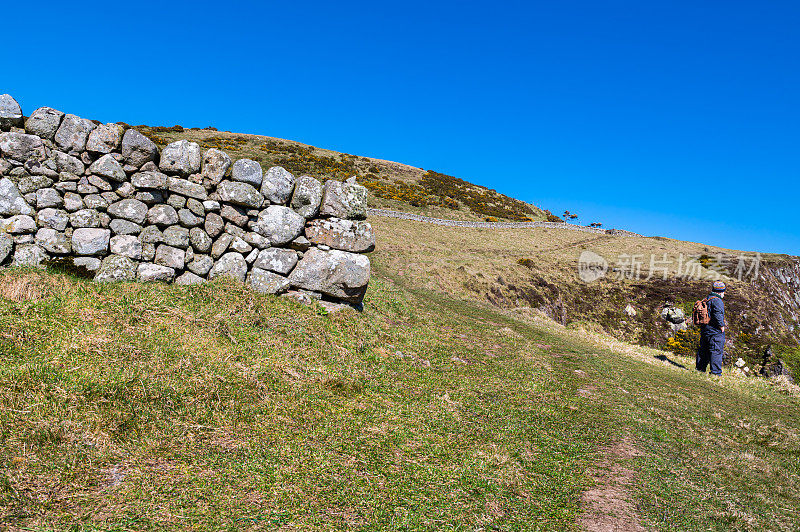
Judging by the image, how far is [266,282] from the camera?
11.9 meters

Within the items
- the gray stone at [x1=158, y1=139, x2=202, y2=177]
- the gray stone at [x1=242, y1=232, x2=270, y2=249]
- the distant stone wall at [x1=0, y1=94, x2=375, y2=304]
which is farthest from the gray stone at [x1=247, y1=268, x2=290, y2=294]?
the gray stone at [x1=158, y1=139, x2=202, y2=177]

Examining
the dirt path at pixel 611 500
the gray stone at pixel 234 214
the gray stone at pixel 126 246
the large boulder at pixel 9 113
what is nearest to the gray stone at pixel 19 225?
the gray stone at pixel 126 246

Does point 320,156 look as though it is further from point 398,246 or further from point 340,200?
point 340,200

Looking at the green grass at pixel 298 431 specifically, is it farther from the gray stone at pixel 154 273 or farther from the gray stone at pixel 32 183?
the gray stone at pixel 32 183

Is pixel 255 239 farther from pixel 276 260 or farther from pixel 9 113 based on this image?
pixel 9 113

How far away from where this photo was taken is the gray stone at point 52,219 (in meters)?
10.2

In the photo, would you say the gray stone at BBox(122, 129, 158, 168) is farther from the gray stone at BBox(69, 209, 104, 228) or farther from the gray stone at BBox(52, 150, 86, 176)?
the gray stone at BBox(69, 209, 104, 228)

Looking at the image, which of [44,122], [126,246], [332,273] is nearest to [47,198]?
[44,122]

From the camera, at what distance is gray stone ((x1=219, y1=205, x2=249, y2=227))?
460 inches

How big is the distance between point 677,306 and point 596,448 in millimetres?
Answer: 46244

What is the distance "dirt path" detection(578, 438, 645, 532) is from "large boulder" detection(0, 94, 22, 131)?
46.1 ft

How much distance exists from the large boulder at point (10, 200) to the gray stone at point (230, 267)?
4291mm

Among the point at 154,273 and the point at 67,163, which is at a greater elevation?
the point at 67,163

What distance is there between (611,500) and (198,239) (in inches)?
420
